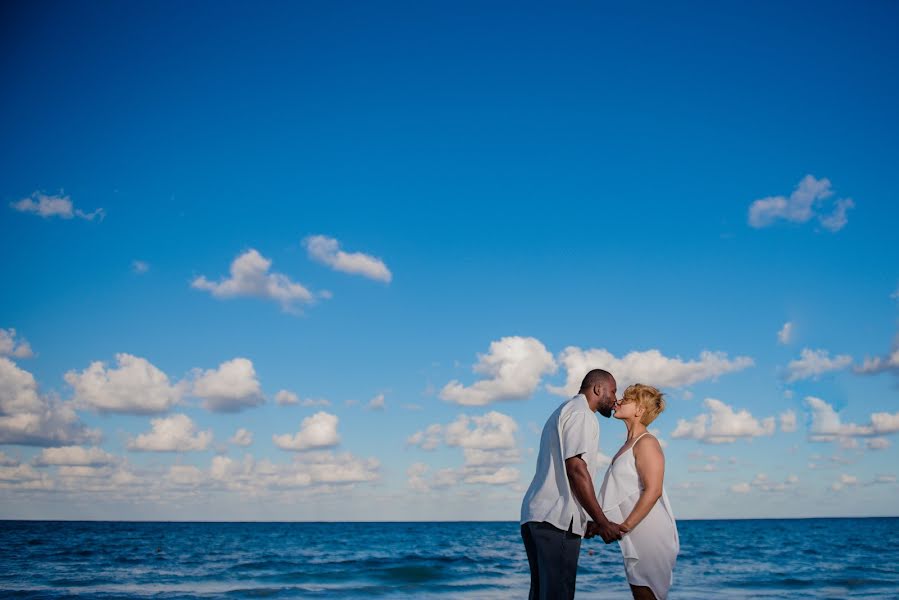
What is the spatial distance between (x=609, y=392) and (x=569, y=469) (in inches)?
25.0

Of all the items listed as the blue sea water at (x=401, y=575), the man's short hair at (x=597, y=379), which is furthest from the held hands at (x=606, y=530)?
the blue sea water at (x=401, y=575)

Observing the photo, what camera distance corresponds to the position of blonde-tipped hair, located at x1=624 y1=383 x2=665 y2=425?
5.09 metres

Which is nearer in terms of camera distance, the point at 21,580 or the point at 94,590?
the point at 94,590

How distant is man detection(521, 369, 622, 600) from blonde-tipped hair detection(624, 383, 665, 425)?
2.04ft

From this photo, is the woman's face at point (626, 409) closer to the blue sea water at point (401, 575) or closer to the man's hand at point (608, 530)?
the man's hand at point (608, 530)

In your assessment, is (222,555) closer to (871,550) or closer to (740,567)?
(740,567)

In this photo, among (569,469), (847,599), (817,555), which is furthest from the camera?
(817,555)

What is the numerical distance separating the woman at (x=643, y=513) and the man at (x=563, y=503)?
0.36 metres

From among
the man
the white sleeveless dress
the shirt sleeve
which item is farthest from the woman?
the shirt sleeve

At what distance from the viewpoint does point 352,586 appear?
1869cm

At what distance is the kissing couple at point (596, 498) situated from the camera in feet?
14.5

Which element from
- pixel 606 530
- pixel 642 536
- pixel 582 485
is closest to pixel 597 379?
pixel 582 485

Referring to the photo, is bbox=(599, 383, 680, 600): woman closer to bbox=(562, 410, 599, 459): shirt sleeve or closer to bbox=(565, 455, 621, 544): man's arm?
bbox=(565, 455, 621, 544): man's arm

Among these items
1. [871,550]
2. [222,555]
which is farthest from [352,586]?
[871,550]
